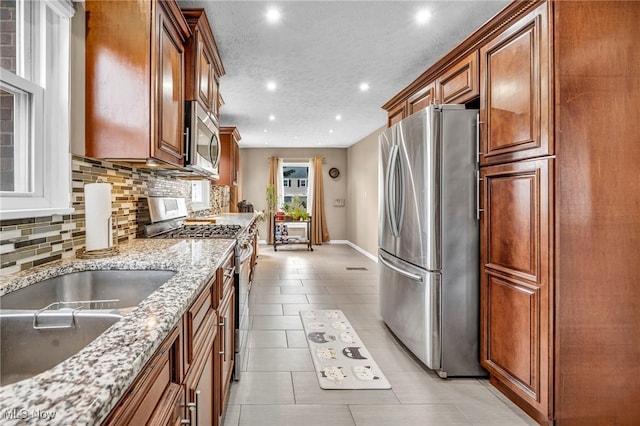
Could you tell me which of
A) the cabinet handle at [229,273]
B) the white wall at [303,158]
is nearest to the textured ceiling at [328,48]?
the cabinet handle at [229,273]

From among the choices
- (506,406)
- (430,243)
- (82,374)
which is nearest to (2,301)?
(82,374)

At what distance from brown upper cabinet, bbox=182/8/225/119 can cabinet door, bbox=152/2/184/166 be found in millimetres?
77

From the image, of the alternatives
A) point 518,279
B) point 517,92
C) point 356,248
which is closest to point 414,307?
point 518,279

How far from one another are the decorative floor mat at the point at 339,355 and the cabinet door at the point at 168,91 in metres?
1.65

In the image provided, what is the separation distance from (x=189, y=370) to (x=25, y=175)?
1019mm

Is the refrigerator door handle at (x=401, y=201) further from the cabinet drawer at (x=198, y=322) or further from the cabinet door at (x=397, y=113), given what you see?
the cabinet drawer at (x=198, y=322)

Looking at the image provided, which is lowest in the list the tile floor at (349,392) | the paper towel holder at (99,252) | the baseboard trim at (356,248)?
the tile floor at (349,392)

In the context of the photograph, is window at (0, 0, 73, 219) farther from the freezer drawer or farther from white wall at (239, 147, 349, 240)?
white wall at (239, 147, 349, 240)

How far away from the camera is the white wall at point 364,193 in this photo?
6.45 m

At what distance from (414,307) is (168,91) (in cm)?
207

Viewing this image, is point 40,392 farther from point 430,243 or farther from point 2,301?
point 430,243

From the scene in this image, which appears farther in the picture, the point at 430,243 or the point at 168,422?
the point at 430,243

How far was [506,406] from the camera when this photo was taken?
1.94m

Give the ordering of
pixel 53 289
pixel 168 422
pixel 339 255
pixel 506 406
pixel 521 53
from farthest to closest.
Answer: pixel 339 255
pixel 506 406
pixel 521 53
pixel 53 289
pixel 168 422
